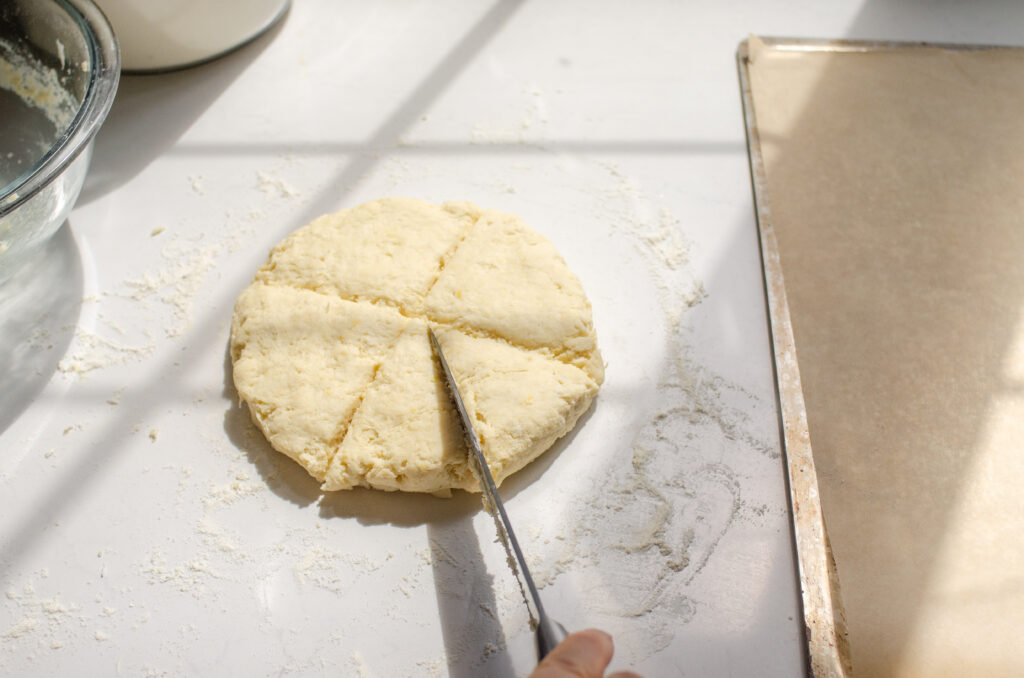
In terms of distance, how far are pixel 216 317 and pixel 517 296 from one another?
0.76 metres

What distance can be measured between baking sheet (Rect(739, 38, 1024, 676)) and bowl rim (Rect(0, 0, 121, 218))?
165 cm

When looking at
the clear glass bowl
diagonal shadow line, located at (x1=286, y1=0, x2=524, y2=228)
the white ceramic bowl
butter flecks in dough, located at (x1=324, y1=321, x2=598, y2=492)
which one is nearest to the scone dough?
butter flecks in dough, located at (x1=324, y1=321, x2=598, y2=492)

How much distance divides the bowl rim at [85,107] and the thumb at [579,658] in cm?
134

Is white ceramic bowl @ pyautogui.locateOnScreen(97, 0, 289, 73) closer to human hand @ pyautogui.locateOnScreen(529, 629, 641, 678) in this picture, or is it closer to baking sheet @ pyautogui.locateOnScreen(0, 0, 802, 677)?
baking sheet @ pyautogui.locateOnScreen(0, 0, 802, 677)

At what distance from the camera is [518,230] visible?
1.84 m

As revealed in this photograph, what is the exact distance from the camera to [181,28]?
2232 millimetres

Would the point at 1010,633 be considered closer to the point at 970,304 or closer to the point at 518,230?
the point at 970,304

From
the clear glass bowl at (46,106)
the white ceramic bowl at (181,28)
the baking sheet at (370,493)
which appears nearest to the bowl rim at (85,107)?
the clear glass bowl at (46,106)

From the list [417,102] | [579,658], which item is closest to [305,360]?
[579,658]

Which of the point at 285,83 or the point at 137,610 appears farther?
the point at 285,83

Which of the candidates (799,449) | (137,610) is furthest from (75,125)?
(799,449)

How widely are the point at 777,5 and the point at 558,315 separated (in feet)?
5.83

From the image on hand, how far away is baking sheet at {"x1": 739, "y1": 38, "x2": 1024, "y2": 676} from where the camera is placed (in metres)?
1.50

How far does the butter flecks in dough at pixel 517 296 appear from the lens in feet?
5.48
